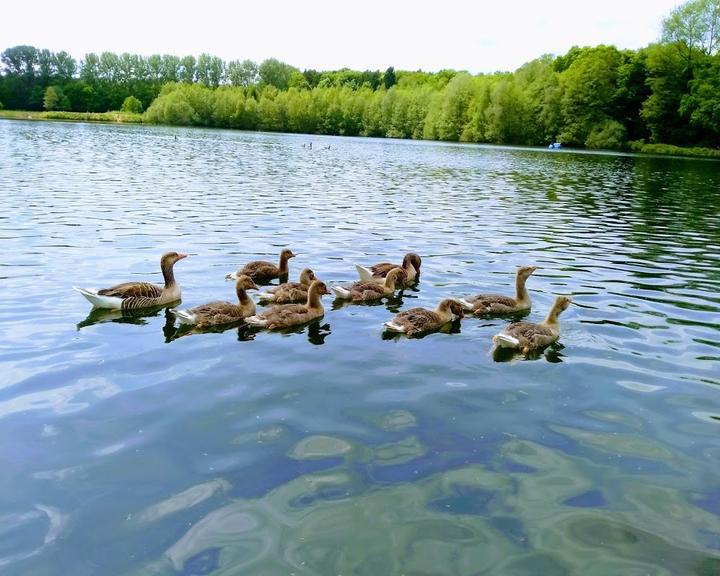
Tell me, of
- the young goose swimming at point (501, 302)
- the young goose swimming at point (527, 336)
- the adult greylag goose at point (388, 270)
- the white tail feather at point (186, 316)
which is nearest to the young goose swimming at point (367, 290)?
the adult greylag goose at point (388, 270)

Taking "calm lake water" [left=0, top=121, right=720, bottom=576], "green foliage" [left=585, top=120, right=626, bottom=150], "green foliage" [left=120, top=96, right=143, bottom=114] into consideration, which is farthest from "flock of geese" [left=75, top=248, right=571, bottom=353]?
"green foliage" [left=120, top=96, right=143, bottom=114]

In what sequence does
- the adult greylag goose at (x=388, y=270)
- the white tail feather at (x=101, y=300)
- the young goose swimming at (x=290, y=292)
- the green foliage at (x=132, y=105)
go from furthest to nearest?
the green foliage at (x=132, y=105) → the adult greylag goose at (x=388, y=270) → the young goose swimming at (x=290, y=292) → the white tail feather at (x=101, y=300)

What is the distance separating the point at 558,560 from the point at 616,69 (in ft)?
390

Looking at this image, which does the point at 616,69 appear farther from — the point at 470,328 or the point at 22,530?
the point at 22,530

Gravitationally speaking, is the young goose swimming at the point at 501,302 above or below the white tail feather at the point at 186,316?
above

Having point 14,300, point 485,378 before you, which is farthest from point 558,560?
point 14,300

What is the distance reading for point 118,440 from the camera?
7219 mm

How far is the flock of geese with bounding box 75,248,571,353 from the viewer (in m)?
11.0

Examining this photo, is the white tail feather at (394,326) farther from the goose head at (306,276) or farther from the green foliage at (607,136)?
the green foliage at (607,136)

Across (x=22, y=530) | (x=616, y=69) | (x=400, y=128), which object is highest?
(x=616, y=69)

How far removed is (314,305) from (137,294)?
11.2 feet

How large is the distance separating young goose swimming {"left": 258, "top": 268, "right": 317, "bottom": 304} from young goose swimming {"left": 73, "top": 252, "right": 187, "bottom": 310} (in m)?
1.87

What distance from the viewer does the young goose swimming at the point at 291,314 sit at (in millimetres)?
11422

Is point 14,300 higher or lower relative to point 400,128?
lower
